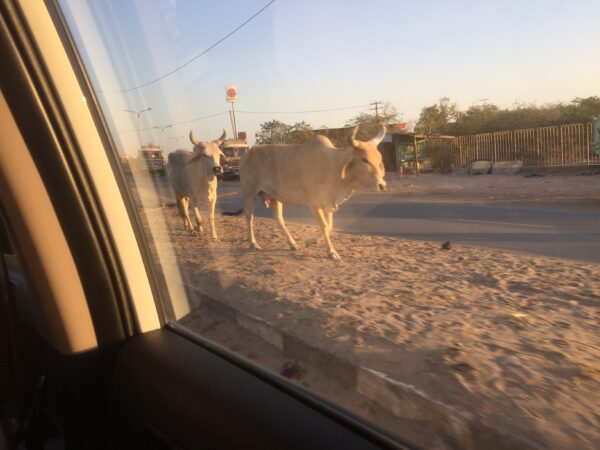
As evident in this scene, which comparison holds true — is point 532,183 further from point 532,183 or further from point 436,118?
point 436,118

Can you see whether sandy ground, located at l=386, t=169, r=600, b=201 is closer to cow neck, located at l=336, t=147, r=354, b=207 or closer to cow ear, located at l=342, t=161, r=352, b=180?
cow neck, located at l=336, t=147, r=354, b=207

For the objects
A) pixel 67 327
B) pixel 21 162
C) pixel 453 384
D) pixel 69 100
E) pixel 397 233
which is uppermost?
pixel 69 100

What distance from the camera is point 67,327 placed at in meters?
2.33

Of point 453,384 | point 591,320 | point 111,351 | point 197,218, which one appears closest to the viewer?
point 453,384

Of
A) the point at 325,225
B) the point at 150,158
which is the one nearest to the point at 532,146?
the point at 150,158

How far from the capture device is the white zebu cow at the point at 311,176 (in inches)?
247

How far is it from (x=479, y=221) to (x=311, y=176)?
9.58 feet

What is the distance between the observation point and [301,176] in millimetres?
7133

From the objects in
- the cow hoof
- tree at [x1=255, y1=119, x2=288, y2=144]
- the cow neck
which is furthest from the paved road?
the cow hoof

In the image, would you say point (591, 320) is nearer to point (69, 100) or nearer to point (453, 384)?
point (453, 384)

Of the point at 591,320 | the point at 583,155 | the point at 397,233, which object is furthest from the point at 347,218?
the point at 591,320

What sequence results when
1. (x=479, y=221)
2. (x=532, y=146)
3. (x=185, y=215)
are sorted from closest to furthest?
(x=532, y=146), (x=185, y=215), (x=479, y=221)

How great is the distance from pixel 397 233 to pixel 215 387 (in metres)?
7.21

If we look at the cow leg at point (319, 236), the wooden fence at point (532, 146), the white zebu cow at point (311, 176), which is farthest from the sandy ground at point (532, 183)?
the cow leg at point (319, 236)
